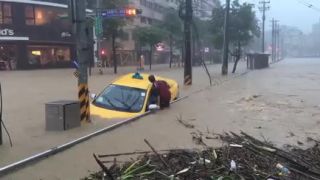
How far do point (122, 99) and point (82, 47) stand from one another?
208 cm

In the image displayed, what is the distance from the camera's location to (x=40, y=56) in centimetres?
5503

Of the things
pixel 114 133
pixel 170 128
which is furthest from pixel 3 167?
pixel 170 128

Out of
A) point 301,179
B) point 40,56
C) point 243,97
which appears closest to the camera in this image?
point 301,179

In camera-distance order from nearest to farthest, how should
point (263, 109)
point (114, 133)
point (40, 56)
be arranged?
point (114, 133) < point (263, 109) < point (40, 56)

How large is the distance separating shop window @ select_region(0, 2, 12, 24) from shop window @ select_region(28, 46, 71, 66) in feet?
11.7

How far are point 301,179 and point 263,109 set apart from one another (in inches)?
462

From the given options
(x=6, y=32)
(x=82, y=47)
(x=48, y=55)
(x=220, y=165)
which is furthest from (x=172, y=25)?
(x=220, y=165)

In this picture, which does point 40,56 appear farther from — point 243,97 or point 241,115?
point 241,115

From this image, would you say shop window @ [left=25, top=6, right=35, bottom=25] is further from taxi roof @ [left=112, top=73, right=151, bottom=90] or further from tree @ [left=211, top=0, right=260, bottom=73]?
taxi roof @ [left=112, top=73, right=151, bottom=90]

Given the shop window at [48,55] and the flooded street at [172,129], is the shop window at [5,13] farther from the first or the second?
the flooded street at [172,129]

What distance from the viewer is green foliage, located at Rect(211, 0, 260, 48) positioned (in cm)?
5662

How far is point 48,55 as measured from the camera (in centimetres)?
5625

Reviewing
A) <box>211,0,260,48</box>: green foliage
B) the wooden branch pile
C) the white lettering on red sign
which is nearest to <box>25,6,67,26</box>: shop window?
the white lettering on red sign

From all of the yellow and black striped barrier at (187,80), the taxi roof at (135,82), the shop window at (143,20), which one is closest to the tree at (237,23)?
the yellow and black striped barrier at (187,80)
